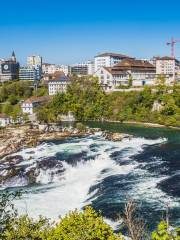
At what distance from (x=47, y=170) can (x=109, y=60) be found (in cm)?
8293

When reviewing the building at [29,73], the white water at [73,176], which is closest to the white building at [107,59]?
the building at [29,73]

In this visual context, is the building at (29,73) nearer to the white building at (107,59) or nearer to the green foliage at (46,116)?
the white building at (107,59)

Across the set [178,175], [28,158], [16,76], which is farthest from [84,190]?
[16,76]

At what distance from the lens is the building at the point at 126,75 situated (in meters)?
83.4

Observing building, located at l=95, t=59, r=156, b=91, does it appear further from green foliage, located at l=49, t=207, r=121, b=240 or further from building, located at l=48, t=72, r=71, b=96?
green foliage, located at l=49, t=207, r=121, b=240

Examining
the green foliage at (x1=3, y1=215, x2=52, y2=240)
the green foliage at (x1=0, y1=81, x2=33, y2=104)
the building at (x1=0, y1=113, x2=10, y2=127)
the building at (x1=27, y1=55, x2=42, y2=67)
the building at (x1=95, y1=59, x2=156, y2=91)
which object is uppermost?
the building at (x1=27, y1=55, x2=42, y2=67)

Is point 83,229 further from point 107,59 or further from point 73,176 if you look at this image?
point 107,59

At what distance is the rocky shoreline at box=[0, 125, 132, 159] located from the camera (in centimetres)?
4422

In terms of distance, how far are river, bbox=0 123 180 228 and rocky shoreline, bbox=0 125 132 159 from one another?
5.89 feet

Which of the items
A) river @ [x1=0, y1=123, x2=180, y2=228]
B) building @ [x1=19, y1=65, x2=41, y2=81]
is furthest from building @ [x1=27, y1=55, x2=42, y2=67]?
river @ [x1=0, y1=123, x2=180, y2=228]

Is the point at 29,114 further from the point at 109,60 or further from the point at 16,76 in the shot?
the point at 16,76

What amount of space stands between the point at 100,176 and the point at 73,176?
9.31 feet

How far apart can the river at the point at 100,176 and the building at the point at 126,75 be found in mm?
36943

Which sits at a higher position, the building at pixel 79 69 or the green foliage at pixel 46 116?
the building at pixel 79 69
